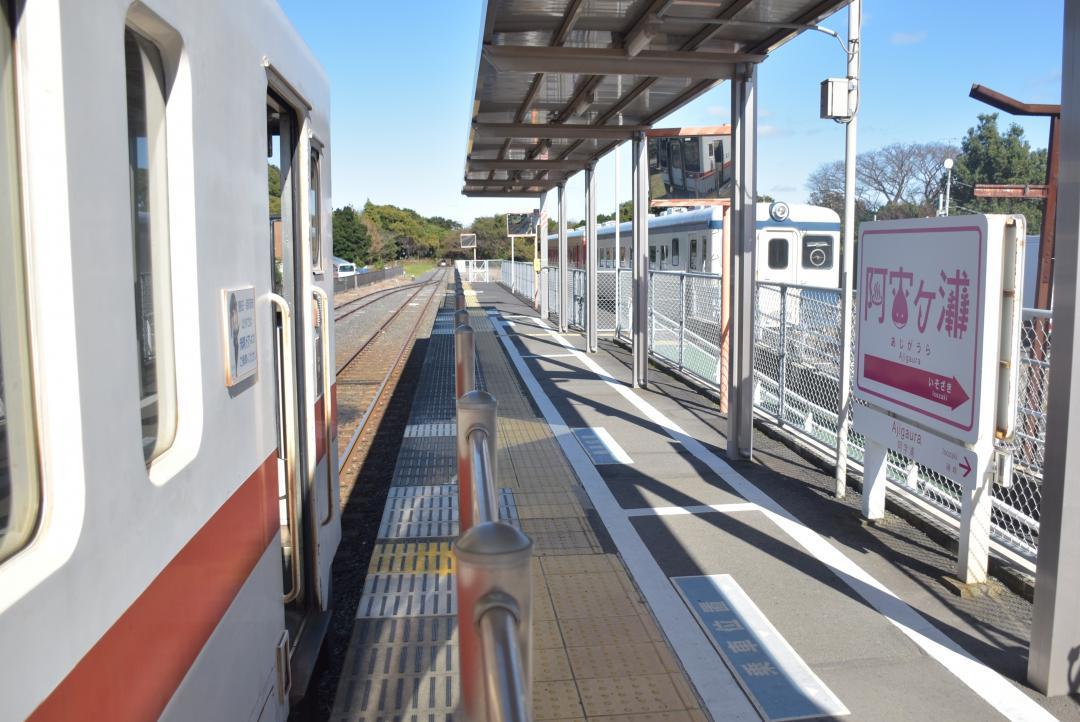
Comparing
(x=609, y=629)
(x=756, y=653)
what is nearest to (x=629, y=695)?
(x=609, y=629)

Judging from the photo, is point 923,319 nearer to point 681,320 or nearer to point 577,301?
point 681,320

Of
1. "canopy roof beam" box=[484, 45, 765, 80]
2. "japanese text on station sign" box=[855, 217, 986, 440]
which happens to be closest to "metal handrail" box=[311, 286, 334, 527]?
"japanese text on station sign" box=[855, 217, 986, 440]

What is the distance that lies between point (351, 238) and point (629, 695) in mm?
73417

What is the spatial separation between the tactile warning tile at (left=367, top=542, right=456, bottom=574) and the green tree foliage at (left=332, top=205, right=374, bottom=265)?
6556 centimetres

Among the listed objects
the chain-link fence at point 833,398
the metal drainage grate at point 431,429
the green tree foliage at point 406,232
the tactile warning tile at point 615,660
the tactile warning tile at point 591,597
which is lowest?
the tactile warning tile at point 615,660

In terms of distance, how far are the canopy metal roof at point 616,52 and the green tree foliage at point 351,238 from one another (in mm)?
61043

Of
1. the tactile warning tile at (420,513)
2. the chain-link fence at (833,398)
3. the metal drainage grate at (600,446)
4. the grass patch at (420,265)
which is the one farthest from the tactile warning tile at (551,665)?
the grass patch at (420,265)

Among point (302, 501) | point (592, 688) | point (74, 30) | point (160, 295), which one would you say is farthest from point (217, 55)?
point (592, 688)

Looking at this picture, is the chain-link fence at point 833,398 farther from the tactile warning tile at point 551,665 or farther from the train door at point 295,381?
the train door at point 295,381

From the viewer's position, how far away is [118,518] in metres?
1.66

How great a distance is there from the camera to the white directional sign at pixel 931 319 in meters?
4.49

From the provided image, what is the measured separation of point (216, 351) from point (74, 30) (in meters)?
1.00

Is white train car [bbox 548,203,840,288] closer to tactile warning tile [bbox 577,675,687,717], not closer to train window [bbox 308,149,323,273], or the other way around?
train window [bbox 308,149,323,273]

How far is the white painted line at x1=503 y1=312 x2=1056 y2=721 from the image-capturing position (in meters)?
3.69
